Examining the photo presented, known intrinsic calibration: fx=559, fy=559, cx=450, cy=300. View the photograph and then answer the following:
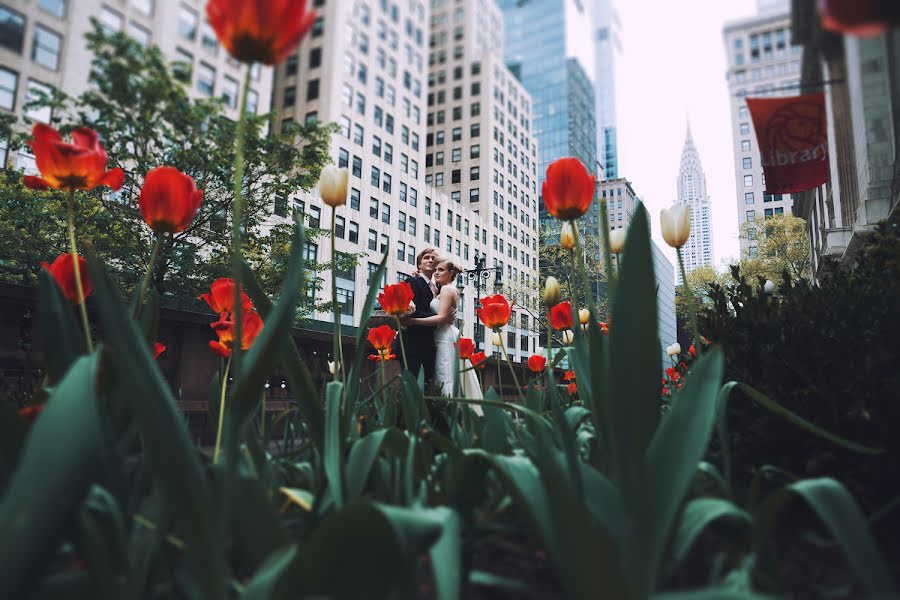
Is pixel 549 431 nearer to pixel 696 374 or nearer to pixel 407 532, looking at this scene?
pixel 696 374

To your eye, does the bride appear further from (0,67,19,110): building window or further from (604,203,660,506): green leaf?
(0,67,19,110): building window

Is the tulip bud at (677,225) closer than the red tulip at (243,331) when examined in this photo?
No

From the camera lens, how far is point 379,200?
43344mm

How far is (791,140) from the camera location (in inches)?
322

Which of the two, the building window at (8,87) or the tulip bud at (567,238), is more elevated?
the building window at (8,87)

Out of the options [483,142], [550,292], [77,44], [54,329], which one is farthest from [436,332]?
[483,142]

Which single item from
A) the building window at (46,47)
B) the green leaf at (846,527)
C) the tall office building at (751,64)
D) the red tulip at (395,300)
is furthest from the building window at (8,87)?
the tall office building at (751,64)

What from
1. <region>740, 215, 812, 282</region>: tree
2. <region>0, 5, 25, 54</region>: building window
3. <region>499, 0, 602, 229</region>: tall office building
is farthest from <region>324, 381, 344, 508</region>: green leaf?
<region>499, 0, 602, 229</region>: tall office building

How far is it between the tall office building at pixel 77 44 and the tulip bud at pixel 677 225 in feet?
71.2

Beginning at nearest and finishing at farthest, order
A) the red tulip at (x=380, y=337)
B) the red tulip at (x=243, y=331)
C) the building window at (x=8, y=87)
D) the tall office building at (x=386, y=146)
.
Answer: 1. the red tulip at (x=243, y=331)
2. the red tulip at (x=380, y=337)
3. the building window at (x=8, y=87)
4. the tall office building at (x=386, y=146)

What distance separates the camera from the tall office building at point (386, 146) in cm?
4062

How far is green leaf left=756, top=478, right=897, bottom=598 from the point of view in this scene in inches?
29.6

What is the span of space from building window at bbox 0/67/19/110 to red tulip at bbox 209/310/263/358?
94.7 ft

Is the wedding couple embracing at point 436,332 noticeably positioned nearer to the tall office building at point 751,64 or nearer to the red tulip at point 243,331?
the red tulip at point 243,331
